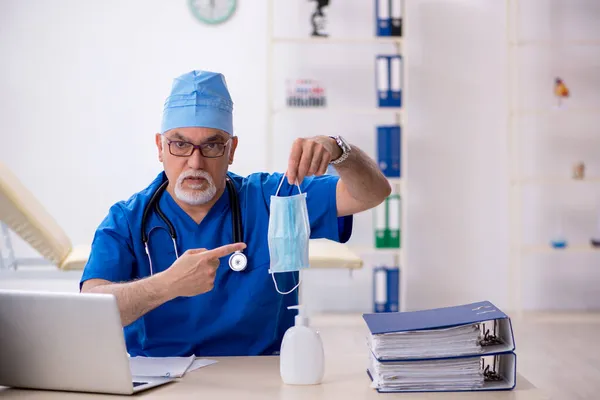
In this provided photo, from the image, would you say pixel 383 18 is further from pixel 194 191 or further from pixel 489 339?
pixel 489 339

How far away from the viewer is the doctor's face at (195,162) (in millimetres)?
1947

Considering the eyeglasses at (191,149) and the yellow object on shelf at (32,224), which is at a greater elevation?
the eyeglasses at (191,149)

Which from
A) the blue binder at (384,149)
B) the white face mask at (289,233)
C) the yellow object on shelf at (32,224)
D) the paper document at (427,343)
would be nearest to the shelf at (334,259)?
the blue binder at (384,149)

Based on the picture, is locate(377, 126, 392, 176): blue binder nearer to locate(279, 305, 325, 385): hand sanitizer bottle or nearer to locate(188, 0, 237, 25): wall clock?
locate(188, 0, 237, 25): wall clock

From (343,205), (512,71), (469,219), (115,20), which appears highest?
(115,20)

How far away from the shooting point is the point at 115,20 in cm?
479

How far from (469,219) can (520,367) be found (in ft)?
5.25

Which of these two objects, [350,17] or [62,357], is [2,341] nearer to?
[62,357]

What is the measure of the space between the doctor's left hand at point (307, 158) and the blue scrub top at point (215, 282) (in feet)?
1.24

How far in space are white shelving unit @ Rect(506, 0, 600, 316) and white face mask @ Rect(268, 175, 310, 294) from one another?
10.4ft

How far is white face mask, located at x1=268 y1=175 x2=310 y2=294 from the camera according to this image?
1638 millimetres

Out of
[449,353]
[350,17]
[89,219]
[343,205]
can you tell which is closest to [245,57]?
[350,17]

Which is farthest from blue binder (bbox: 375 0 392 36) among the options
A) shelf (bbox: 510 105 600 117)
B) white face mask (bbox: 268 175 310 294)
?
white face mask (bbox: 268 175 310 294)

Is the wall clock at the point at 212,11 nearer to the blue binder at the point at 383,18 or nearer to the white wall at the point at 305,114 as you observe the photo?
the white wall at the point at 305,114
